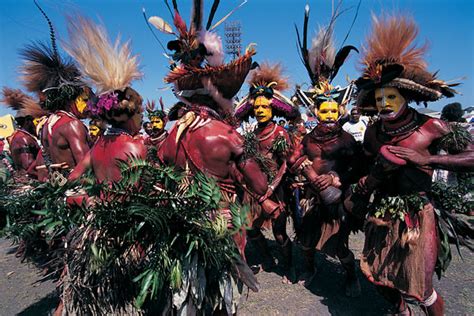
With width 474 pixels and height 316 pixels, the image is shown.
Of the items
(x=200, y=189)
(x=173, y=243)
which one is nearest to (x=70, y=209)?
(x=173, y=243)

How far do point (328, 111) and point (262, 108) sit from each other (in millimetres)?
1160

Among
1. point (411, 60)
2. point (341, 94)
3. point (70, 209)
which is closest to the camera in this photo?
point (70, 209)

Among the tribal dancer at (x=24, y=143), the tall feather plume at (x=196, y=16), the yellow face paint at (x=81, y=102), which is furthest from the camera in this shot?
the tribal dancer at (x=24, y=143)

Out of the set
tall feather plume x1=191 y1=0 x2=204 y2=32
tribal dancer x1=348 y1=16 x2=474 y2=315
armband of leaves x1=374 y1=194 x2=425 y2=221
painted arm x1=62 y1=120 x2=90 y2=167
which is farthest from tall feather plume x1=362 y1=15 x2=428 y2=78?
painted arm x1=62 y1=120 x2=90 y2=167

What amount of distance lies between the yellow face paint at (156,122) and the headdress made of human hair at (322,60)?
452cm

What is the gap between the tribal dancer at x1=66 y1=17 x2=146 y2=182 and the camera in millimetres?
2238

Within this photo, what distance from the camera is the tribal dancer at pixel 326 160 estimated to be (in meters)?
3.31

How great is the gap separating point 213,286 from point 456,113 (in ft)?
14.2

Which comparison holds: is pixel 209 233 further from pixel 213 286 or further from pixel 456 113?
pixel 456 113

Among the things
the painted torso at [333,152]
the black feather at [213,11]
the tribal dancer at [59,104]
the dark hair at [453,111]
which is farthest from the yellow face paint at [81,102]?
the dark hair at [453,111]

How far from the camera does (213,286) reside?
2.08m

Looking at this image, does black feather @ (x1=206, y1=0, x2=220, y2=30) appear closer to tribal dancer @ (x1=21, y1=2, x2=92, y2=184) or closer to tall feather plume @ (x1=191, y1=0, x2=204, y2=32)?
tall feather plume @ (x1=191, y1=0, x2=204, y2=32)

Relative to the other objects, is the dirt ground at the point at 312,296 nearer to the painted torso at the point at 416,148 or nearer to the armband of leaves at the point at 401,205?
the armband of leaves at the point at 401,205

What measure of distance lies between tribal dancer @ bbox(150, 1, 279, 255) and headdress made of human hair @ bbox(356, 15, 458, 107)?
1138 millimetres
